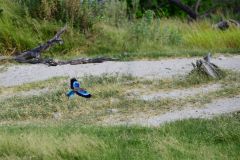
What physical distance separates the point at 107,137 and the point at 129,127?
0.47m

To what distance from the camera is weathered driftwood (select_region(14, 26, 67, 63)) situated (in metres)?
11.7

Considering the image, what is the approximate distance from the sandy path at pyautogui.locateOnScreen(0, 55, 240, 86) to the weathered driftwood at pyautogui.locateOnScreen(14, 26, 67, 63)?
0.35 m

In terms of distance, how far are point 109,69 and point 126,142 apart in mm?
4377

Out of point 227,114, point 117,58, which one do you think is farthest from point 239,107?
point 117,58

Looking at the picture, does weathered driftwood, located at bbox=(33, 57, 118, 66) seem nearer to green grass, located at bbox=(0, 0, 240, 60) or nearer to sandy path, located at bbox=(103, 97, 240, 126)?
green grass, located at bbox=(0, 0, 240, 60)

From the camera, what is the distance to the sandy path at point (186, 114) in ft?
24.6

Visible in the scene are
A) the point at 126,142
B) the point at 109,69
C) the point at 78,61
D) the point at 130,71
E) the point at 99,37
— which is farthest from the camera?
the point at 99,37

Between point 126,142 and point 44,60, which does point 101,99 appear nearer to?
point 126,142

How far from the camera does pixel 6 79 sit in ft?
34.6

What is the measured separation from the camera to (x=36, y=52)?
1186 centimetres

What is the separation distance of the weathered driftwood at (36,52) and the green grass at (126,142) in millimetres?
4766

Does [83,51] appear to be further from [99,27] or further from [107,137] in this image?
[107,137]

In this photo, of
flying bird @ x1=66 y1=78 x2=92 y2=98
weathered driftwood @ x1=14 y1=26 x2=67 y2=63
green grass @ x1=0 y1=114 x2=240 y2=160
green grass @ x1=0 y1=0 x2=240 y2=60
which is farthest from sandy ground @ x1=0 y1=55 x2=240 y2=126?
green grass @ x1=0 y1=114 x2=240 y2=160

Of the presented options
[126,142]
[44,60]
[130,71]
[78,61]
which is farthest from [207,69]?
[126,142]
